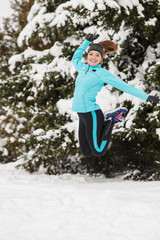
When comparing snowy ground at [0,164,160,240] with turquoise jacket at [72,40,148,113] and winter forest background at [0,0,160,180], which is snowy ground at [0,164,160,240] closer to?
turquoise jacket at [72,40,148,113]

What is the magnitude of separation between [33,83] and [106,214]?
14.8ft

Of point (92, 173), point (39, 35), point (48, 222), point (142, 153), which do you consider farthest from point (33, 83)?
point (48, 222)

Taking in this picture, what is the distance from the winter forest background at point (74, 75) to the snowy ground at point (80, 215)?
6.72 feet

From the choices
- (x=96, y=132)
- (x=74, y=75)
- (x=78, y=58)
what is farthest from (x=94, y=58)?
(x=74, y=75)

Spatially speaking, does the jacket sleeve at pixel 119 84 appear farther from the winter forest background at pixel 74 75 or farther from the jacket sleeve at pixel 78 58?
the winter forest background at pixel 74 75

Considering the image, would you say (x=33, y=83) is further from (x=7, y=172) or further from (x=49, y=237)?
(x=49, y=237)

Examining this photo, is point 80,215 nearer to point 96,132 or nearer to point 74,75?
point 96,132

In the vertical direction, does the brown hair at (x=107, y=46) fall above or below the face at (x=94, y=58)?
above

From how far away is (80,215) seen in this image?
421cm

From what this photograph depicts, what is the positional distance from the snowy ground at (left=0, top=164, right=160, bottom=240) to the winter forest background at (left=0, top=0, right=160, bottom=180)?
2048mm

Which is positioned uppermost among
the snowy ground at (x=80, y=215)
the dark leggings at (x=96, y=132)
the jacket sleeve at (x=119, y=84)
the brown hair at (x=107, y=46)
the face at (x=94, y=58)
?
the brown hair at (x=107, y=46)

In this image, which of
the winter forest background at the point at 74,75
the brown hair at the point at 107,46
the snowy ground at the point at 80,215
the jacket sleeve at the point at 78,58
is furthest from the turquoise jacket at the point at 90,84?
the winter forest background at the point at 74,75

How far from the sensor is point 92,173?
10.2 m

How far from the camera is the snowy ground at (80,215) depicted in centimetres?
370
